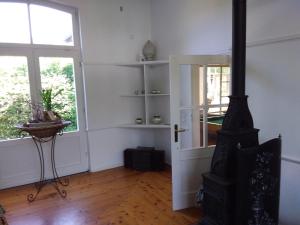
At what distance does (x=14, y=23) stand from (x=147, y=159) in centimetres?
296

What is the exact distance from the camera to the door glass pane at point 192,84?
2871 mm

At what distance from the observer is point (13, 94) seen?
3598 mm

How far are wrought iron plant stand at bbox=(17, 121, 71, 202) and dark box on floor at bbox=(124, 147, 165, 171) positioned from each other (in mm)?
1186

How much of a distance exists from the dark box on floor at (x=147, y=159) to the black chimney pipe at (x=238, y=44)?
2220 mm

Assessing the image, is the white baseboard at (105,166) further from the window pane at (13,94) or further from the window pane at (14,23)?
the window pane at (14,23)

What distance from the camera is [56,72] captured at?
387 cm

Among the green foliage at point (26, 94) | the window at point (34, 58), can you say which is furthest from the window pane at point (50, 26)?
the green foliage at point (26, 94)

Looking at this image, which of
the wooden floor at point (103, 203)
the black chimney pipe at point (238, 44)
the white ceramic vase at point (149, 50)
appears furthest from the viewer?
the white ceramic vase at point (149, 50)

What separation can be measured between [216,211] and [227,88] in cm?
146

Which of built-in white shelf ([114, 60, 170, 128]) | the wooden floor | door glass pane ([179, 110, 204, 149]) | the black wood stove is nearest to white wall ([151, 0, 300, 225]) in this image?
the black wood stove

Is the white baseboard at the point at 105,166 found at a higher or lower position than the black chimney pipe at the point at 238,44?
lower

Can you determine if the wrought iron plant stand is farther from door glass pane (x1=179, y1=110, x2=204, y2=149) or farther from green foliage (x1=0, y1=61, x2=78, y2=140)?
door glass pane (x1=179, y1=110, x2=204, y2=149)

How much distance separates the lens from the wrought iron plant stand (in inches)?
121

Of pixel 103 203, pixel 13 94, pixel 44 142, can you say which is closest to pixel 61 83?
pixel 13 94
